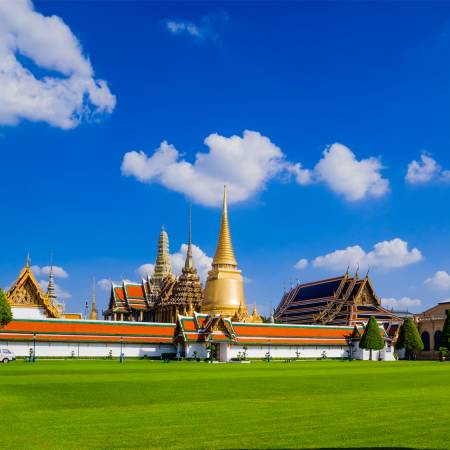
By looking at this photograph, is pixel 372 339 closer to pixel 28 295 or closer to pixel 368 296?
pixel 368 296

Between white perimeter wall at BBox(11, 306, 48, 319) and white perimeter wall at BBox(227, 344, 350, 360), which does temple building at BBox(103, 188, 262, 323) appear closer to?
white perimeter wall at BBox(227, 344, 350, 360)

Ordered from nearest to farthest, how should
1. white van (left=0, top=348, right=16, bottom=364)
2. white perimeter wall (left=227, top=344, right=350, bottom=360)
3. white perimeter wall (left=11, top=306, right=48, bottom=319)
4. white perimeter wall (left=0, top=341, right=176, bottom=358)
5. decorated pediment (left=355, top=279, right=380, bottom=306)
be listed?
white van (left=0, top=348, right=16, bottom=364), white perimeter wall (left=0, top=341, right=176, bottom=358), white perimeter wall (left=227, top=344, right=350, bottom=360), white perimeter wall (left=11, top=306, right=48, bottom=319), decorated pediment (left=355, top=279, right=380, bottom=306)

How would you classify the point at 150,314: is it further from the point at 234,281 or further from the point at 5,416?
the point at 5,416

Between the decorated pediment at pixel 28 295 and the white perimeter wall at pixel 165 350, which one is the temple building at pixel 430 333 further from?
the decorated pediment at pixel 28 295

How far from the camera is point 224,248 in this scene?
348ft

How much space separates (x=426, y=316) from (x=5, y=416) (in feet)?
318

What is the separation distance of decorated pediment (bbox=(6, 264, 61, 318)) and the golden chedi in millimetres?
30142

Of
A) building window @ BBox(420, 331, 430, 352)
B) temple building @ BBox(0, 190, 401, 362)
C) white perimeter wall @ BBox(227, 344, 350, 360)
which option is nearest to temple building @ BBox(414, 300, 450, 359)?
building window @ BBox(420, 331, 430, 352)

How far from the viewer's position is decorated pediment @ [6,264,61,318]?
79.6 m

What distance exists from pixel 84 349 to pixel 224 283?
3897 centimetres

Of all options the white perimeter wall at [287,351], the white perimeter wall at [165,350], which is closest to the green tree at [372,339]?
the white perimeter wall at [165,350]

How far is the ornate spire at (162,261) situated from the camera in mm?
130750

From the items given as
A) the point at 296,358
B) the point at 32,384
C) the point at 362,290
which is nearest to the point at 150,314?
the point at 362,290

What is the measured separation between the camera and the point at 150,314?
4658 inches
